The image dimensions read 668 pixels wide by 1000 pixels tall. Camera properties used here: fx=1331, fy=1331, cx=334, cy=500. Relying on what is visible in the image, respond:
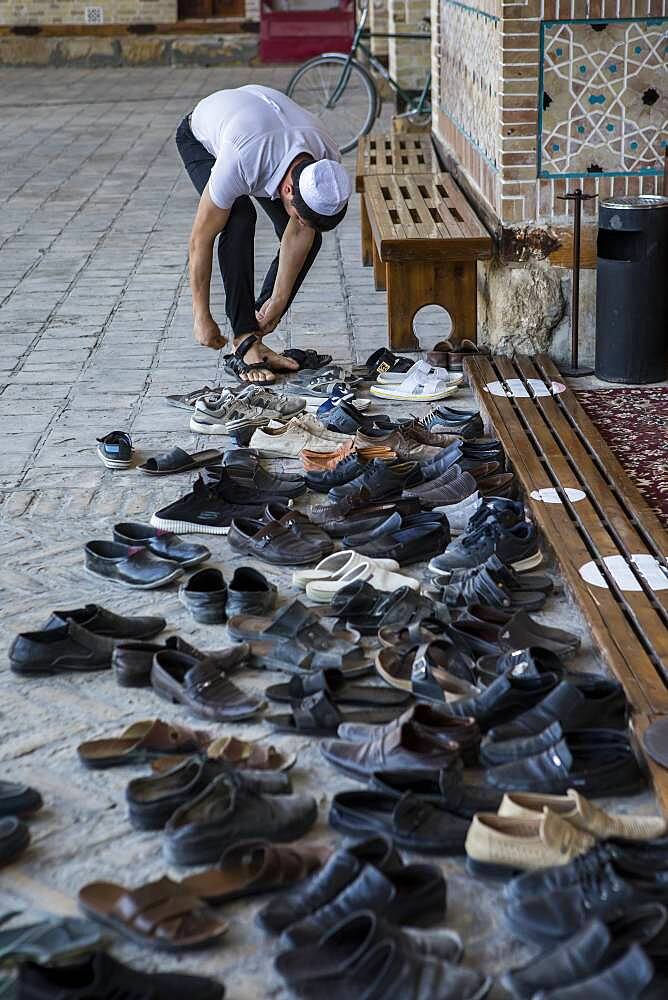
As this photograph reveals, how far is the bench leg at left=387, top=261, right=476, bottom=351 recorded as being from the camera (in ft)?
18.2

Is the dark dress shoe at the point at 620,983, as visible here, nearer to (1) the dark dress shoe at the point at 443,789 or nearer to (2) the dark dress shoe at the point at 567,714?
(1) the dark dress shoe at the point at 443,789

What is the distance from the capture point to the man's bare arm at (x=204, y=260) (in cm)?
531

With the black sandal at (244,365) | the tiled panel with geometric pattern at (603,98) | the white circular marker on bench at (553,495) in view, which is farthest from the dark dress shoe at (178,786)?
the tiled panel with geometric pattern at (603,98)

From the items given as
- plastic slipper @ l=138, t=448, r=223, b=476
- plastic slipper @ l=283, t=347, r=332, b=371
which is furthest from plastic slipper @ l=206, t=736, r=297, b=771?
plastic slipper @ l=283, t=347, r=332, b=371

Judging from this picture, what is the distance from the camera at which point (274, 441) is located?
4.67 metres

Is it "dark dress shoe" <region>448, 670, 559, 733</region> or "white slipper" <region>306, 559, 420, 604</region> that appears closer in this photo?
"dark dress shoe" <region>448, 670, 559, 733</region>

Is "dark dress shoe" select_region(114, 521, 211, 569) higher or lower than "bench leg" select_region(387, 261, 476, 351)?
lower

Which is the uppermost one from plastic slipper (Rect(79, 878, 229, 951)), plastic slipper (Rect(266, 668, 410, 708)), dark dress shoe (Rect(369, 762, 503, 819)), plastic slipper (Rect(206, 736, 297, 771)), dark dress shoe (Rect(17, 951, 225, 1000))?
dark dress shoe (Rect(17, 951, 225, 1000))

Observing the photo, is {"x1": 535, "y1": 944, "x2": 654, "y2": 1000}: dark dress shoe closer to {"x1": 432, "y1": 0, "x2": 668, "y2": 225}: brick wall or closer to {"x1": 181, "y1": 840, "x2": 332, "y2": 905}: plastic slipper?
{"x1": 181, "y1": 840, "x2": 332, "y2": 905}: plastic slipper

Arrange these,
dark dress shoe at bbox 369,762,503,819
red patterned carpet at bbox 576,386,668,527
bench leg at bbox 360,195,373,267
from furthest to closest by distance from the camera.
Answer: bench leg at bbox 360,195,373,267 < red patterned carpet at bbox 576,386,668,527 < dark dress shoe at bbox 369,762,503,819

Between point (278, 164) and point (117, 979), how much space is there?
12.3 ft

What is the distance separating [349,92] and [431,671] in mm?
10621

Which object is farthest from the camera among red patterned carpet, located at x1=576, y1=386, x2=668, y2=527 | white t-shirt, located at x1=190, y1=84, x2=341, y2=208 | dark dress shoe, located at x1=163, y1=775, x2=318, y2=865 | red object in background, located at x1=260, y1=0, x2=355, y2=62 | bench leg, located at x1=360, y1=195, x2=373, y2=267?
red object in background, located at x1=260, y1=0, x2=355, y2=62

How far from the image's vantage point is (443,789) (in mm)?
2498
